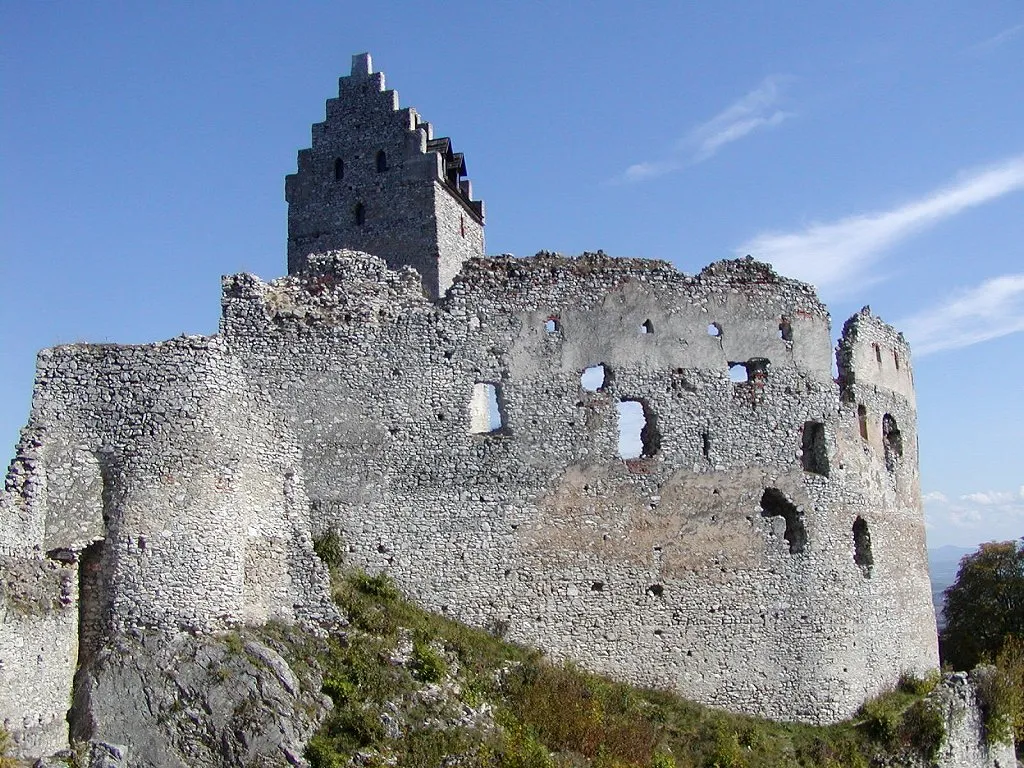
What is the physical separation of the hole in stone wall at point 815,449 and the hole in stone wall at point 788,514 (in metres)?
1.03

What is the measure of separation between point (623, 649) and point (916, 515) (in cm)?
942

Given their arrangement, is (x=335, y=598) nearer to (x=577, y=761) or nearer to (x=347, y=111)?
(x=577, y=761)

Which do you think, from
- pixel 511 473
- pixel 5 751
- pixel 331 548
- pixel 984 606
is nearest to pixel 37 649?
pixel 5 751

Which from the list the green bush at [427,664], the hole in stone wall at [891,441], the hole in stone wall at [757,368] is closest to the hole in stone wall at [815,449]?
the hole in stone wall at [757,368]

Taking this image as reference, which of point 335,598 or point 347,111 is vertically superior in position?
point 347,111

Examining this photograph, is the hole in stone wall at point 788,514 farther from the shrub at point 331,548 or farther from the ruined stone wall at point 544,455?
the shrub at point 331,548

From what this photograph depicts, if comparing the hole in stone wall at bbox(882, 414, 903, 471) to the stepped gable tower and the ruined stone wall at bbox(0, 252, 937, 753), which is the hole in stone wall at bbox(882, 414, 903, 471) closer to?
the ruined stone wall at bbox(0, 252, 937, 753)

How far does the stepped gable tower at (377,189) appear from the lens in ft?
91.9

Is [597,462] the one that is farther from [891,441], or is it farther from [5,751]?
[5,751]

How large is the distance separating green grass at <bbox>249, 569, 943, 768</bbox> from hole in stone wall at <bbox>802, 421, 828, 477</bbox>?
5.07 meters

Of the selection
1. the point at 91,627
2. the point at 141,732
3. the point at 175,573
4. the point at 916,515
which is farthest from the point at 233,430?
the point at 916,515

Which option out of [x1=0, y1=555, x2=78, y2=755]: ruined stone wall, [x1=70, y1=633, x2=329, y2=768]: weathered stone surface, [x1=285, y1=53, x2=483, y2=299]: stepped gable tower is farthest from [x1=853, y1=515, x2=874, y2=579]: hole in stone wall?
[x1=0, y1=555, x2=78, y2=755]: ruined stone wall

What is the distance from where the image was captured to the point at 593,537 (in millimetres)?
21484

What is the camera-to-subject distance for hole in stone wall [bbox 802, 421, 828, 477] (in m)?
23.4
